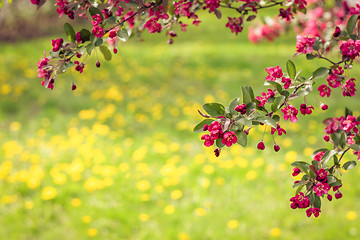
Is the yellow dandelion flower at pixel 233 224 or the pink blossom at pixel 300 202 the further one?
the yellow dandelion flower at pixel 233 224

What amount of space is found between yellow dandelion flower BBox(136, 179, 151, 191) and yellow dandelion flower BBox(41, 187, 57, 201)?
0.75 metres

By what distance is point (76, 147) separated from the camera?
14.8ft

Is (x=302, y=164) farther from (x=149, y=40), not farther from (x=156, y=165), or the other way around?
(x=149, y=40)

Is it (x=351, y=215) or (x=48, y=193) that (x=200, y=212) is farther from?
(x=48, y=193)

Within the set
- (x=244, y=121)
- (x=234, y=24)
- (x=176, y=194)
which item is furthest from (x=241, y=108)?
(x=176, y=194)

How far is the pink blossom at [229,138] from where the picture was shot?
116 centimetres

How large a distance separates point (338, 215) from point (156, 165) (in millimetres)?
1812

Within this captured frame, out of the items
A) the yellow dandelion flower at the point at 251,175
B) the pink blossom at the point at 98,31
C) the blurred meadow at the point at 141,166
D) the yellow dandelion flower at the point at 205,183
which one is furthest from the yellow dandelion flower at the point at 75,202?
the pink blossom at the point at 98,31

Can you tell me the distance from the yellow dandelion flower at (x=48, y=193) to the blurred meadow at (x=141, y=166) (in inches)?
0.8

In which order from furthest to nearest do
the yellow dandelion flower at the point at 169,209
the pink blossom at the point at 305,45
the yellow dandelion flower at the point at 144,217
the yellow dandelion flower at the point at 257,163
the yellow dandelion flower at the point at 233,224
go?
the yellow dandelion flower at the point at 257,163, the yellow dandelion flower at the point at 169,209, the yellow dandelion flower at the point at 144,217, the yellow dandelion flower at the point at 233,224, the pink blossom at the point at 305,45

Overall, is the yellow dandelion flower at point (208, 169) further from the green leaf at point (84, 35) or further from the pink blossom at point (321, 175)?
the green leaf at point (84, 35)

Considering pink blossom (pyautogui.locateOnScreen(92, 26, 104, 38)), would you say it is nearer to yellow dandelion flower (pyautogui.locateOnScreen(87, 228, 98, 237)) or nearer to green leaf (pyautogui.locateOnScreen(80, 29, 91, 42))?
green leaf (pyautogui.locateOnScreen(80, 29, 91, 42))

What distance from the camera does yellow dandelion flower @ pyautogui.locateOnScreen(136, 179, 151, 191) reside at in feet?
12.0

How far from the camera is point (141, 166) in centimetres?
406
